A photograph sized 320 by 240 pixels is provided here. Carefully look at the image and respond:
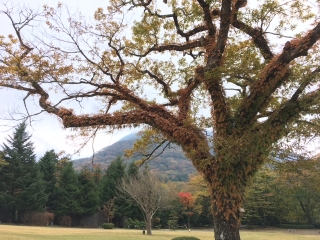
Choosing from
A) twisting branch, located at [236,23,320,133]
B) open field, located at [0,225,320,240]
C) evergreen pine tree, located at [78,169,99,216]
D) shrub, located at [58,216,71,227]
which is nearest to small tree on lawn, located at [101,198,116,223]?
evergreen pine tree, located at [78,169,99,216]

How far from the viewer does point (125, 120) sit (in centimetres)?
633

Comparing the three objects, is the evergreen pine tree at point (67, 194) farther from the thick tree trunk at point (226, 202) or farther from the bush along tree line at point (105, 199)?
the thick tree trunk at point (226, 202)

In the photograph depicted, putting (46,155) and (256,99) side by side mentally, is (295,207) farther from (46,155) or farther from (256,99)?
(256,99)

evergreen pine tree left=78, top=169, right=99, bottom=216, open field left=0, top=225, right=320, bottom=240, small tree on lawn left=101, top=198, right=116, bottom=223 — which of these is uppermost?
evergreen pine tree left=78, top=169, right=99, bottom=216

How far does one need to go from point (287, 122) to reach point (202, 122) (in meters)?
2.29

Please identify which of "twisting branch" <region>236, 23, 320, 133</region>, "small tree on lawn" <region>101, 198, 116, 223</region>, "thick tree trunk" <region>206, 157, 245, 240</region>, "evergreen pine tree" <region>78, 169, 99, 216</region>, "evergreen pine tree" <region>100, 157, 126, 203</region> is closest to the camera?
"twisting branch" <region>236, 23, 320, 133</region>

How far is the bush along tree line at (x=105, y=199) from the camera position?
32.7 metres

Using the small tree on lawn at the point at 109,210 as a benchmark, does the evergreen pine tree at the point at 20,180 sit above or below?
above

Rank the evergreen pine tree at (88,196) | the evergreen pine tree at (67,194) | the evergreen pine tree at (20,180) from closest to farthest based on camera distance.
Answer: the evergreen pine tree at (20,180) → the evergreen pine tree at (67,194) → the evergreen pine tree at (88,196)

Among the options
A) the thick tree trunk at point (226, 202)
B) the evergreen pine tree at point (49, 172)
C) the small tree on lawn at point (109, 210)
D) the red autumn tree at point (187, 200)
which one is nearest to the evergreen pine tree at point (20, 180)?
the evergreen pine tree at point (49, 172)

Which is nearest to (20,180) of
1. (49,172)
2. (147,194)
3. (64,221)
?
(49,172)

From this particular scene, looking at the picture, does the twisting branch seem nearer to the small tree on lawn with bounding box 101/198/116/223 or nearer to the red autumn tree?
the small tree on lawn with bounding box 101/198/116/223

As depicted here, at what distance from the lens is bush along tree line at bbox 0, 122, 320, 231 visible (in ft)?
107

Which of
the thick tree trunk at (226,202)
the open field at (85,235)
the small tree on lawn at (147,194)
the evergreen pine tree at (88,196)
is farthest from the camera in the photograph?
the evergreen pine tree at (88,196)
